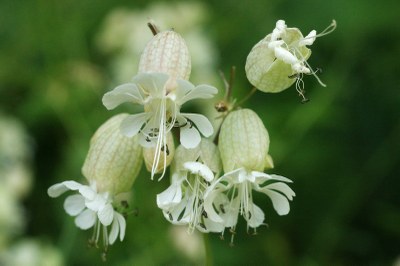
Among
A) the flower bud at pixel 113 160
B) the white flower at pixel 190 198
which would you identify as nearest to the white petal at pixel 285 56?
the white flower at pixel 190 198

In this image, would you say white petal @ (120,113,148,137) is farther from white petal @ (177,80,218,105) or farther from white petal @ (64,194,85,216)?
white petal @ (64,194,85,216)

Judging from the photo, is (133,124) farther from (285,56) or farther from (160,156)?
(285,56)

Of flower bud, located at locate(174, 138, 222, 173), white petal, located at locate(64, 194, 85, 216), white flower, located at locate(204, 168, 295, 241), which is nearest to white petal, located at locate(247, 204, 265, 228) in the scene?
white flower, located at locate(204, 168, 295, 241)

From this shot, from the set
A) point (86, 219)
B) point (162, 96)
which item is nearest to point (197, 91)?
point (162, 96)

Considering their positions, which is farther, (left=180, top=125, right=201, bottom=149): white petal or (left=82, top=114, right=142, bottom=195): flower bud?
(left=82, top=114, right=142, bottom=195): flower bud

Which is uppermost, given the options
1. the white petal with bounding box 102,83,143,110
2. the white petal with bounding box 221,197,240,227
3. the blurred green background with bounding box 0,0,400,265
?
the white petal with bounding box 102,83,143,110

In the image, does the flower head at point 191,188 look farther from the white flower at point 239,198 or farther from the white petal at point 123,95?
the white petal at point 123,95

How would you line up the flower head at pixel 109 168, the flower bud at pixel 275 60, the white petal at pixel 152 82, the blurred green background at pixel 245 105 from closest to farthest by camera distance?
the white petal at pixel 152 82 < the flower bud at pixel 275 60 < the flower head at pixel 109 168 < the blurred green background at pixel 245 105
